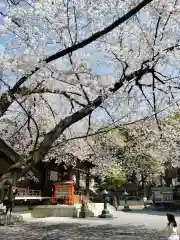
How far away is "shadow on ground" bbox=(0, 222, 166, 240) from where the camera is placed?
14812 millimetres

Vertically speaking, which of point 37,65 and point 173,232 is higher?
point 37,65

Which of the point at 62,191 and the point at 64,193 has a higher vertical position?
the point at 62,191

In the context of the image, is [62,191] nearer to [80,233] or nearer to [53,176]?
[53,176]

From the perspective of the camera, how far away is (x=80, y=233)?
16.2 m

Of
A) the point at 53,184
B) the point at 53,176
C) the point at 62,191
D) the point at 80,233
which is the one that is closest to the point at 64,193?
the point at 62,191

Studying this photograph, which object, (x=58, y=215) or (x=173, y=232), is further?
(x=58, y=215)

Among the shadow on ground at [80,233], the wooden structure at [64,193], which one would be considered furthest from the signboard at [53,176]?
the shadow on ground at [80,233]

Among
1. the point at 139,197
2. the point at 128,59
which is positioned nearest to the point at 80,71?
the point at 128,59

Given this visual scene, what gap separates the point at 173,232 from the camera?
32.7 feet

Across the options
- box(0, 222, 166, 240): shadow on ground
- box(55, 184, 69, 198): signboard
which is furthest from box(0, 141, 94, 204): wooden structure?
box(0, 222, 166, 240): shadow on ground

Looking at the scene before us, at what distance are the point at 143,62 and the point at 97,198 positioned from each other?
106 feet

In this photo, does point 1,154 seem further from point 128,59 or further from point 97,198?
point 97,198

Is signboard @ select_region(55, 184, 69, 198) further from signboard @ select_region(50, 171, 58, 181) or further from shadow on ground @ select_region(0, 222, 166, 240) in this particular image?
shadow on ground @ select_region(0, 222, 166, 240)

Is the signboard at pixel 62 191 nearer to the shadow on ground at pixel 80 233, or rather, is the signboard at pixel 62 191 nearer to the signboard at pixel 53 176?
the signboard at pixel 53 176
